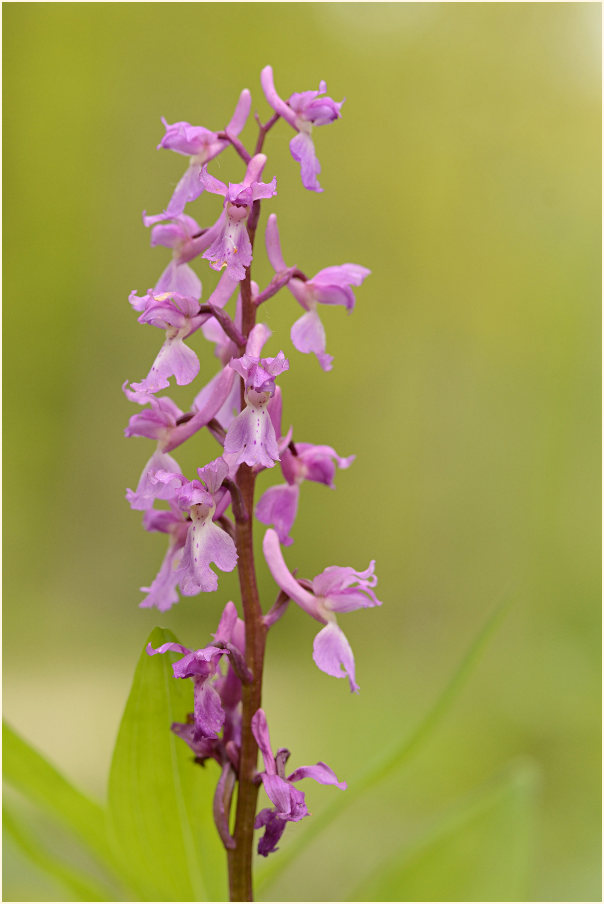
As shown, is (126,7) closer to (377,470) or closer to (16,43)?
(16,43)

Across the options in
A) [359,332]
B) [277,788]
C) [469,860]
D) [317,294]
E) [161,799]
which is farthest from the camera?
[359,332]

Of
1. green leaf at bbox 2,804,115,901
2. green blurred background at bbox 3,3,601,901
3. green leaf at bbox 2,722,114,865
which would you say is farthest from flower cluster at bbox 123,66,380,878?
green blurred background at bbox 3,3,601,901

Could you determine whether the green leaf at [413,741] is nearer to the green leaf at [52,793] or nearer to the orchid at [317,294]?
the green leaf at [52,793]

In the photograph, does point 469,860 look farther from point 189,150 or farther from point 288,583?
point 189,150

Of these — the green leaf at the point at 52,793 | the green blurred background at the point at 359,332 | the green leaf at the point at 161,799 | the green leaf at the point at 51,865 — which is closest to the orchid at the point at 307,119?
the green leaf at the point at 161,799

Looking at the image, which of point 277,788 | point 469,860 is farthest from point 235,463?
point 469,860

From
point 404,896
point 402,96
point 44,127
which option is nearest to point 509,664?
point 404,896
